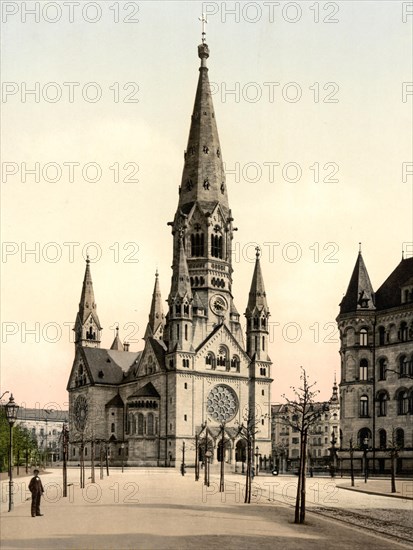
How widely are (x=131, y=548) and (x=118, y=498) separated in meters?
20.8

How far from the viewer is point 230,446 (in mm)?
110438

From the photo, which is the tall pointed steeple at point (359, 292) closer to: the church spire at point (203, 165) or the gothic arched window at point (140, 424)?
the church spire at point (203, 165)

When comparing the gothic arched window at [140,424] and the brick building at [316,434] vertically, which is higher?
the gothic arched window at [140,424]

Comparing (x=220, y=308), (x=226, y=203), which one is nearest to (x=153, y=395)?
(x=220, y=308)

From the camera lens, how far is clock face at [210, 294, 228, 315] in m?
119

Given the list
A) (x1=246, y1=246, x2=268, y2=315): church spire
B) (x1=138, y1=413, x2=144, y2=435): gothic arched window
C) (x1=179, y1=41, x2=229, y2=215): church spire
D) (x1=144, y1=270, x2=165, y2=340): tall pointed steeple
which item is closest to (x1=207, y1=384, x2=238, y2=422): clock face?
(x1=138, y1=413, x2=144, y2=435): gothic arched window

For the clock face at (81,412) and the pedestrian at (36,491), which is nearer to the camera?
the pedestrian at (36,491)

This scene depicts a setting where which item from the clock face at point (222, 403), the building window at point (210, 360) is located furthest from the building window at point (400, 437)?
the building window at point (210, 360)

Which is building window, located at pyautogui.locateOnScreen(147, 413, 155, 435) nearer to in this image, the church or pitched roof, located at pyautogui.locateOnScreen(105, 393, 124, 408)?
the church

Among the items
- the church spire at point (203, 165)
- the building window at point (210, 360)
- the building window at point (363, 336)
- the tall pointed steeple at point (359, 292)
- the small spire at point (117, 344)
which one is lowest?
the building window at point (210, 360)

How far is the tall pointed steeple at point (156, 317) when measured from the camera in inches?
5886

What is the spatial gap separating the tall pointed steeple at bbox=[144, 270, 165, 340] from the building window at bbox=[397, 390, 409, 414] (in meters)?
71.8

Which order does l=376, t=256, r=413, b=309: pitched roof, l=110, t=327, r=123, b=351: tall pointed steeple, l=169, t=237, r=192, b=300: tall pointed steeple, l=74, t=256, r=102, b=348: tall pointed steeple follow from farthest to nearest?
l=110, t=327, r=123, b=351: tall pointed steeple
l=74, t=256, r=102, b=348: tall pointed steeple
l=169, t=237, r=192, b=300: tall pointed steeple
l=376, t=256, r=413, b=309: pitched roof

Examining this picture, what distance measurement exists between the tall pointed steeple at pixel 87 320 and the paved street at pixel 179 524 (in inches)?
3994
